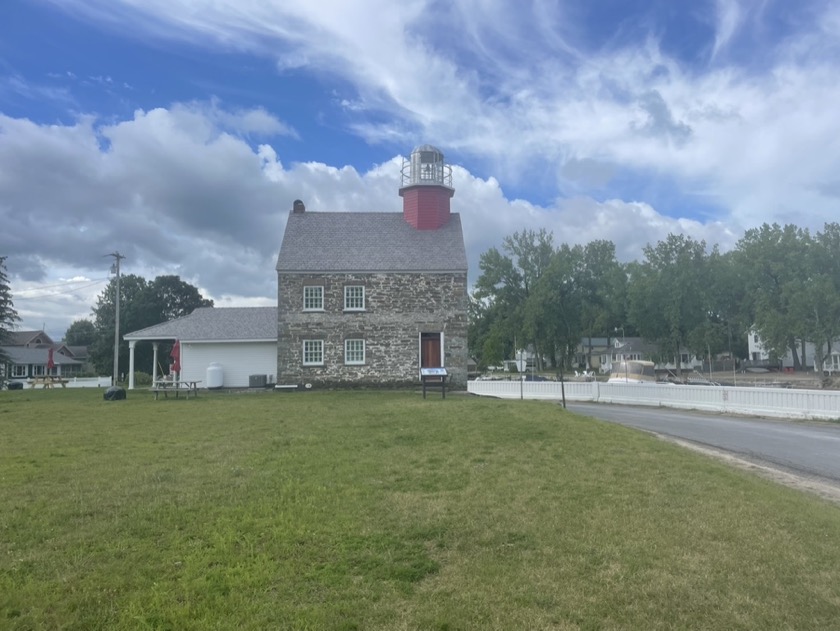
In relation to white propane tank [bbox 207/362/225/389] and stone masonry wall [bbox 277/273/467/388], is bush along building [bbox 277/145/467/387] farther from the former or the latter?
white propane tank [bbox 207/362/225/389]

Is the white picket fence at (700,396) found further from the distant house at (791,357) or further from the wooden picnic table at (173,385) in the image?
the distant house at (791,357)

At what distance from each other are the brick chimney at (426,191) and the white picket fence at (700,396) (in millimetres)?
8884

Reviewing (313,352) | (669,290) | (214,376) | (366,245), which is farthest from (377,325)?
(669,290)

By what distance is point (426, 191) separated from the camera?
31.5 m

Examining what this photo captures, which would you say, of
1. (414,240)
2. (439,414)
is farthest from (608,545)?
(414,240)

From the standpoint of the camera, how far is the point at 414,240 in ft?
102

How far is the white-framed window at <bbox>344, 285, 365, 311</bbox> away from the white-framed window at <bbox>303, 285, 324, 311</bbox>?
109 centimetres

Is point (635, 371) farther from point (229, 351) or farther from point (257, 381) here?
point (229, 351)

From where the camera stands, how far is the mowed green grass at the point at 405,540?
429 cm

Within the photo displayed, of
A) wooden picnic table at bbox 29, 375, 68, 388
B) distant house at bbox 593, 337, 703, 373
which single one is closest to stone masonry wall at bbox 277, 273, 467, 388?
wooden picnic table at bbox 29, 375, 68, 388

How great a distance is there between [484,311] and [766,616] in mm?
69563

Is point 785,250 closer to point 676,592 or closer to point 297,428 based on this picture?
point 297,428

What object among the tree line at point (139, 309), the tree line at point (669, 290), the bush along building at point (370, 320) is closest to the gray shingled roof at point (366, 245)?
the bush along building at point (370, 320)

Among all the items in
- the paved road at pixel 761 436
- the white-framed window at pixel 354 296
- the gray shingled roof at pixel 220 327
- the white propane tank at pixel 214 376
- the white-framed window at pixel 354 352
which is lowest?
the paved road at pixel 761 436
